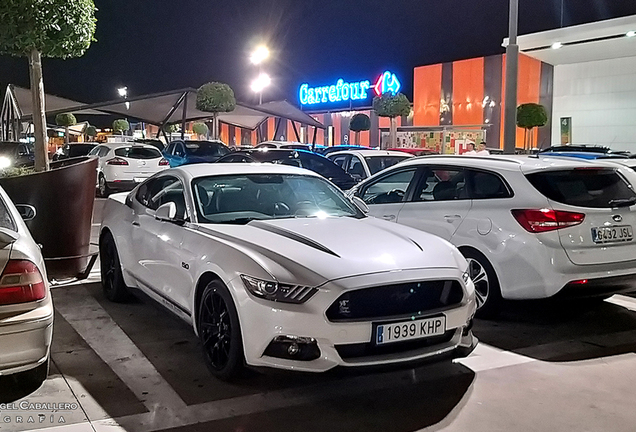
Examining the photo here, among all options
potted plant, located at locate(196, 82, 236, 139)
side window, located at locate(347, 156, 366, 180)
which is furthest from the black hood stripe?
potted plant, located at locate(196, 82, 236, 139)

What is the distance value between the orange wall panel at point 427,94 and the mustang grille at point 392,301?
26898 millimetres

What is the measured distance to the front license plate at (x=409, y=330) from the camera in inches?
150

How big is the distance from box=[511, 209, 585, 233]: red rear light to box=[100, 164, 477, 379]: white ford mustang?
112 cm

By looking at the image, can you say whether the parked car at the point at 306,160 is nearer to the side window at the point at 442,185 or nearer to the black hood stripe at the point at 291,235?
the side window at the point at 442,185

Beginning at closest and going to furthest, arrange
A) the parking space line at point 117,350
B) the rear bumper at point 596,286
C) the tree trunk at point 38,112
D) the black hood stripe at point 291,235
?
the parking space line at point 117,350, the black hood stripe at point 291,235, the rear bumper at point 596,286, the tree trunk at point 38,112

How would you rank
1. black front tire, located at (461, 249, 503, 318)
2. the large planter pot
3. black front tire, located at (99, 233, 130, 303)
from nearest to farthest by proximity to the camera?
black front tire, located at (461, 249, 503, 318)
black front tire, located at (99, 233, 130, 303)
the large planter pot

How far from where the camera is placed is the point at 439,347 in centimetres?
405

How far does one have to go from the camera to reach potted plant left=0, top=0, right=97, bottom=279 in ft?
22.7

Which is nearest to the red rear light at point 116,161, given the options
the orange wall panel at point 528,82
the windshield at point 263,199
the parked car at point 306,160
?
the parked car at point 306,160

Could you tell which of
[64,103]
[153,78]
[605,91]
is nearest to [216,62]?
[153,78]

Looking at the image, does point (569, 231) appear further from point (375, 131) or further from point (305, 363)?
point (375, 131)

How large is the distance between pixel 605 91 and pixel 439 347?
2277 centimetres

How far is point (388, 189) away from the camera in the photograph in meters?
7.71

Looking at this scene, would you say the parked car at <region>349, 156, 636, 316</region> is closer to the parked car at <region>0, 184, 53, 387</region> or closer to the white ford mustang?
the white ford mustang
